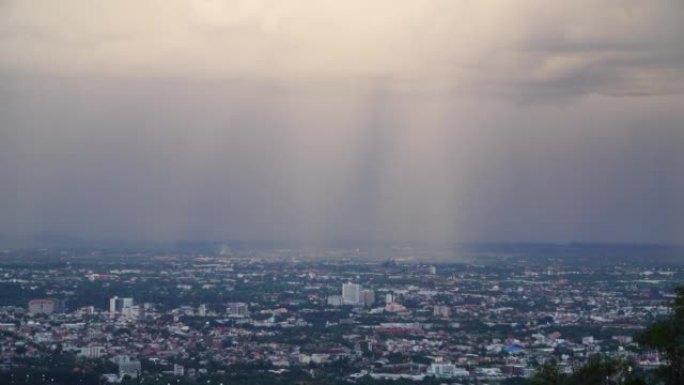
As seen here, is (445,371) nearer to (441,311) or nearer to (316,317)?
(316,317)

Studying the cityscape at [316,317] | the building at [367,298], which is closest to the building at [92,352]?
the cityscape at [316,317]

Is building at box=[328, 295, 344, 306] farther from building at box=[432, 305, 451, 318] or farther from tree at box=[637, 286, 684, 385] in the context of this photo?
tree at box=[637, 286, 684, 385]

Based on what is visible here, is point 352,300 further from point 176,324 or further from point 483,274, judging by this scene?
point 483,274

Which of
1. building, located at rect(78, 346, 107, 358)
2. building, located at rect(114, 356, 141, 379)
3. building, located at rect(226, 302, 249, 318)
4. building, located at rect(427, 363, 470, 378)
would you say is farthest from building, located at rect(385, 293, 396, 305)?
building, located at rect(114, 356, 141, 379)

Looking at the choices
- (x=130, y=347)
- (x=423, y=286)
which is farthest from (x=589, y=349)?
(x=423, y=286)

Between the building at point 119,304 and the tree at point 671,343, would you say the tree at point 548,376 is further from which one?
the building at point 119,304

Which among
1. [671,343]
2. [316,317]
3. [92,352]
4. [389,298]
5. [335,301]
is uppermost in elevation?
[671,343]

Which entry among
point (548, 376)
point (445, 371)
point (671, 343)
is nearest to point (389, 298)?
point (445, 371)
